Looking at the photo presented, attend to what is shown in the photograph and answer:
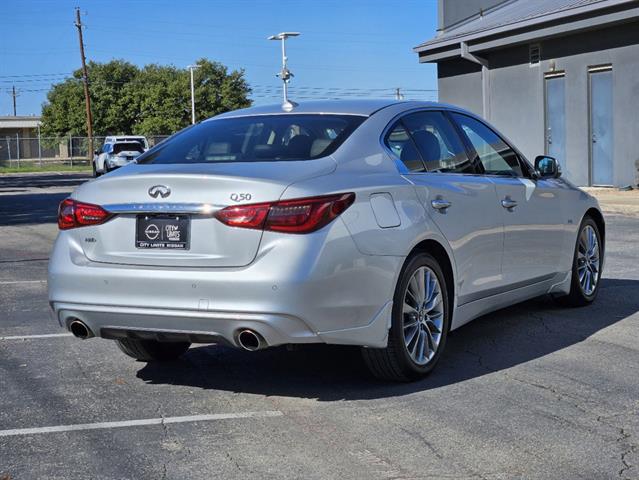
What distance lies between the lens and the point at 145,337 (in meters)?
5.26

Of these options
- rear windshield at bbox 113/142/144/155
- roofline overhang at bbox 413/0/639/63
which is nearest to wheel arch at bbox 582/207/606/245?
roofline overhang at bbox 413/0/639/63

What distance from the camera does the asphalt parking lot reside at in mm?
4309

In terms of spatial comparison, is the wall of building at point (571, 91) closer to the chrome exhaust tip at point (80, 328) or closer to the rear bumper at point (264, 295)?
the rear bumper at point (264, 295)

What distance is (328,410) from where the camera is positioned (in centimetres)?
518

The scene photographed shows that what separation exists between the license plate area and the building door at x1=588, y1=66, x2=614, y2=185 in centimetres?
1794

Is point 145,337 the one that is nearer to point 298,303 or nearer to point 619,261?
point 298,303

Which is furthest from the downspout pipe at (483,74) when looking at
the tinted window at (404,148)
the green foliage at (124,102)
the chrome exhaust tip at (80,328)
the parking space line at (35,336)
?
the green foliage at (124,102)

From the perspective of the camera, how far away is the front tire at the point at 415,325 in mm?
5469

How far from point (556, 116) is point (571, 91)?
846 mm

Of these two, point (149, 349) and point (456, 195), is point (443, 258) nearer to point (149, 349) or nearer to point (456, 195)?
point (456, 195)

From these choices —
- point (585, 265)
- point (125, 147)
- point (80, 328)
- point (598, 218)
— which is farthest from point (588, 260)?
point (125, 147)

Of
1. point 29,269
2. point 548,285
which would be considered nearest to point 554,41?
point 29,269

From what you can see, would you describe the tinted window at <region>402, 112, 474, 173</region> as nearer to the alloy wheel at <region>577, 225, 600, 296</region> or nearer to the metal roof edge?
the alloy wheel at <region>577, 225, 600, 296</region>

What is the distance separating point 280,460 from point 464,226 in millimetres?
2297
